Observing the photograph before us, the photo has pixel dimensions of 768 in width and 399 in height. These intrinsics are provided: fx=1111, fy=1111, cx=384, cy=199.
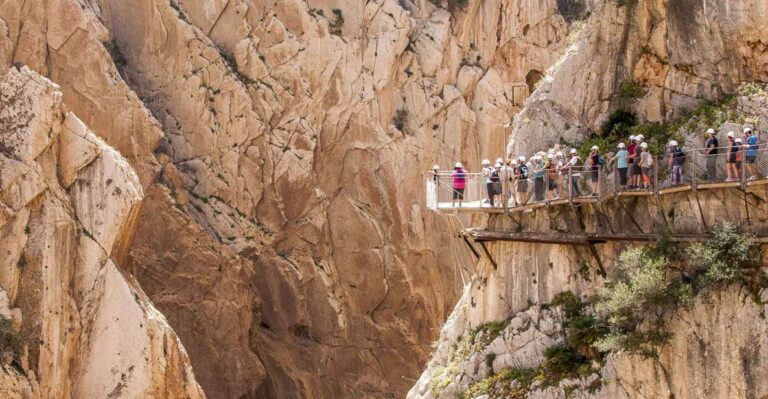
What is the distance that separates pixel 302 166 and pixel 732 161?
25.9 meters

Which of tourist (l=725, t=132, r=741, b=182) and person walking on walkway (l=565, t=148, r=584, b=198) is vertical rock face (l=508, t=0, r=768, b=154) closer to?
person walking on walkway (l=565, t=148, r=584, b=198)

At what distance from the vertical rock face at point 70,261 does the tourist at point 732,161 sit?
62.7ft

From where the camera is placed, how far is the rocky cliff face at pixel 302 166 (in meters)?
44.9

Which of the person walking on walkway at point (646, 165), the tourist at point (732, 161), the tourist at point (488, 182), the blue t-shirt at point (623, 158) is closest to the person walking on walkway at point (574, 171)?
the blue t-shirt at point (623, 158)

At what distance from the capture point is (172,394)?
35531 millimetres

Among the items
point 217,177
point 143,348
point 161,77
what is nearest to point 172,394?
point 143,348

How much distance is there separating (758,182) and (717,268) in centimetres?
204

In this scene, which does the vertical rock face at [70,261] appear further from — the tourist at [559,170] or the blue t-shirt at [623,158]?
the blue t-shirt at [623,158]

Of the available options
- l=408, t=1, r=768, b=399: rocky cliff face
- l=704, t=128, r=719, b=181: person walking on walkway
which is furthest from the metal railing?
l=408, t=1, r=768, b=399: rocky cliff face

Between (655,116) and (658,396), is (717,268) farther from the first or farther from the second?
(655,116)

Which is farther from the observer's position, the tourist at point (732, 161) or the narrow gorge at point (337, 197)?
the narrow gorge at point (337, 197)

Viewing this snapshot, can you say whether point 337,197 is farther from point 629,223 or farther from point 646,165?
point 646,165

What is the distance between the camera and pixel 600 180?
1043 inches

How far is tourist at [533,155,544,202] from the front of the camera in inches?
1094
